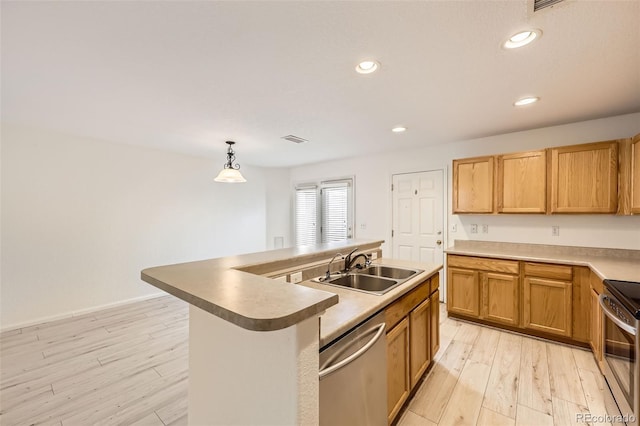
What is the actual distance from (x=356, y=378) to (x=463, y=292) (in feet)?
8.43

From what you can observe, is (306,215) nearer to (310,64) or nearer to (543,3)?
(310,64)

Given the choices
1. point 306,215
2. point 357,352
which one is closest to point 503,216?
point 357,352

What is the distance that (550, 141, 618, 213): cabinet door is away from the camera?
2.67 m

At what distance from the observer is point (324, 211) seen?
18.5ft

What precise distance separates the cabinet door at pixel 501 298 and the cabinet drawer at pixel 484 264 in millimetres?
67

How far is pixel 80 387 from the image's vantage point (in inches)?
84.9

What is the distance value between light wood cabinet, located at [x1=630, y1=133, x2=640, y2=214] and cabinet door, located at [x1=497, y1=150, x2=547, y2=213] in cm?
64

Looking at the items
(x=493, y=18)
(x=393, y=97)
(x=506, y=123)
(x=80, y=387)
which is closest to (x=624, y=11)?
(x=493, y=18)

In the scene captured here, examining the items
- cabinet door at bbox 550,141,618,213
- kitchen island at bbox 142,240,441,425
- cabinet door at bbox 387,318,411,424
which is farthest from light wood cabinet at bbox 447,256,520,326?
kitchen island at bbox 142,240,441,425

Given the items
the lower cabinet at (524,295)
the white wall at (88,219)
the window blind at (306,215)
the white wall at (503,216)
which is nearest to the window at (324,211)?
the window blind at (306,215)

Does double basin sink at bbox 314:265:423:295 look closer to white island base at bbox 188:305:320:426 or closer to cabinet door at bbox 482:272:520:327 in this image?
white island base at bbox 188:305:320:426

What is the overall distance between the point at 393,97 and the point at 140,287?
4517 mm

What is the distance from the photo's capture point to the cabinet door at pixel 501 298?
9.68 ft

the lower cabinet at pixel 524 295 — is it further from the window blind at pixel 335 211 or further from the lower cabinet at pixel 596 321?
the window blind at pixel 335 211
